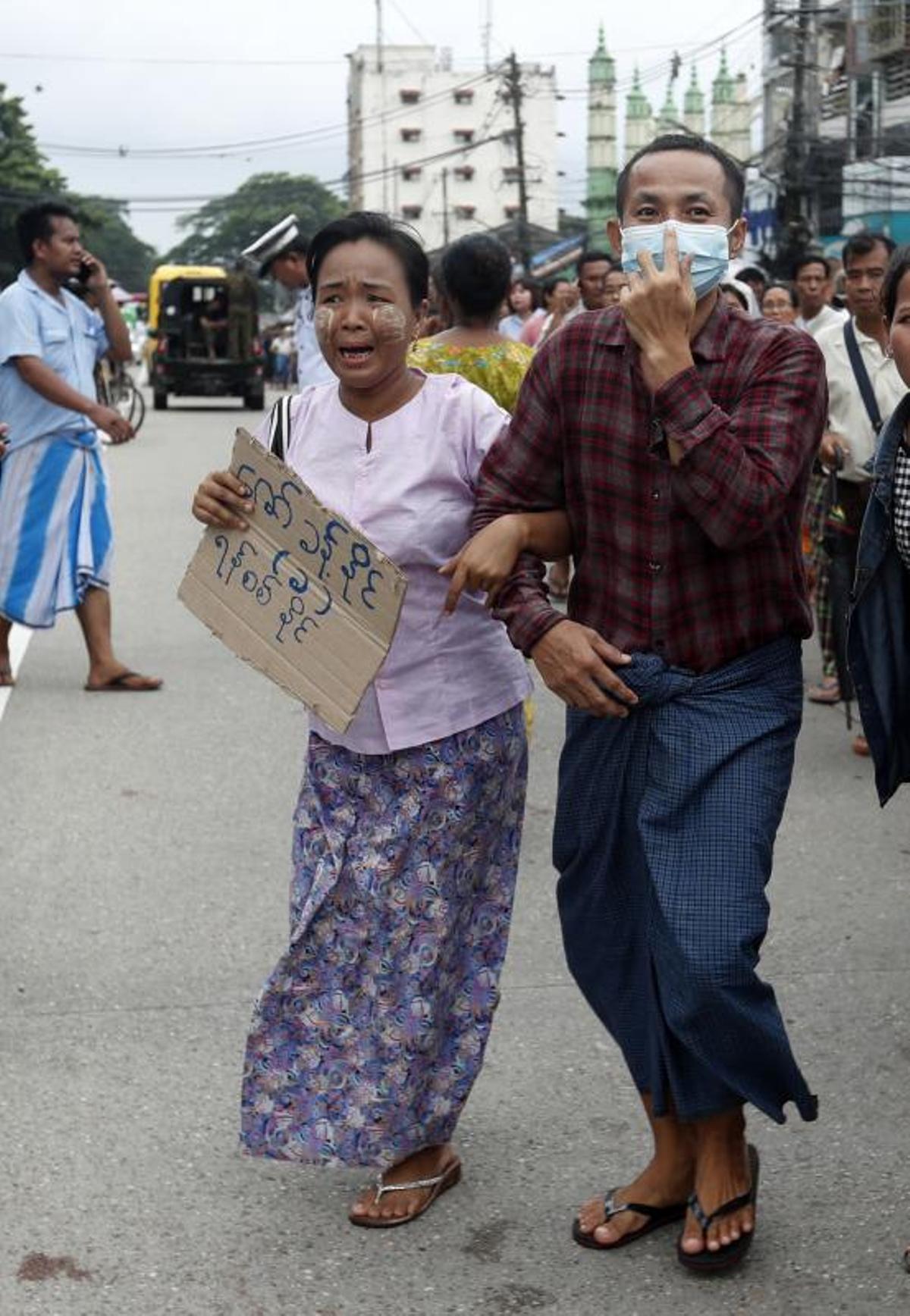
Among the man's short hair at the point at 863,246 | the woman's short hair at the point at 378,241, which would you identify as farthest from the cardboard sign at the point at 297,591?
the man's short hair at the point at 863,246

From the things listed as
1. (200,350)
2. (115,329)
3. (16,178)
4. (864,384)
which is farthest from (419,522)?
(16,178)

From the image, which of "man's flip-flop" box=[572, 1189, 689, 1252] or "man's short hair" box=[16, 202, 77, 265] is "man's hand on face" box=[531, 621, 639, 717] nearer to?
"man's flip-flop" box=[572, 1189, 689, 1252]

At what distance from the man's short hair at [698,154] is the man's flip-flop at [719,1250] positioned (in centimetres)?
158

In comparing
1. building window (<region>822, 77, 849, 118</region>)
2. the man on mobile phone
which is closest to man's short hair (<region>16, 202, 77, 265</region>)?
the man on mobile phone

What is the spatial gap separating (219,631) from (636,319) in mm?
986

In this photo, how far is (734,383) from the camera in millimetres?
3416

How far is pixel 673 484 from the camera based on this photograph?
3.38 metres

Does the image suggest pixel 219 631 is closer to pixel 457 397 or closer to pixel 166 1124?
pixel 457 397

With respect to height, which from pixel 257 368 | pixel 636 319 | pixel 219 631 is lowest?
pixel 257 368

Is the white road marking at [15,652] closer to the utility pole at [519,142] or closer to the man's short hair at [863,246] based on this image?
the man's short hair at [863,246]

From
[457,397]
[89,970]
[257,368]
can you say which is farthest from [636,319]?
[257,368]

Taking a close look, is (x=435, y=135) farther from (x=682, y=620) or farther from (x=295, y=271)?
(x=682, y=620)

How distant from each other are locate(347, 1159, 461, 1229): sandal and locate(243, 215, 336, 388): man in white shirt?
5.12 meters

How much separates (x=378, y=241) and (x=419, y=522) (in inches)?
19.2
